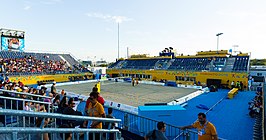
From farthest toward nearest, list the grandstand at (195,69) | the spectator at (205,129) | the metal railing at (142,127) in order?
1. the grandstand at (195,69)
2. the metal railing at (142,127)
3. the spectator at (205,129)

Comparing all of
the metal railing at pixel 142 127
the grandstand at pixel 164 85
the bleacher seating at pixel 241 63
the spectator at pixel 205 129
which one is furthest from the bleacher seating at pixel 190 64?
the spectator at pixel 205 129

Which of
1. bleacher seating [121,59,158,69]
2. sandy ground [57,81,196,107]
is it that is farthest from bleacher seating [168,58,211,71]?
sandy ground [57,81,196,107]

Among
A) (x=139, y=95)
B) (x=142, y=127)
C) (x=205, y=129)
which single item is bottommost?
(x=139, y=95)

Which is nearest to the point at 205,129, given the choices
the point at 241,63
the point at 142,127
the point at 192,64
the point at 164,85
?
the point at 142,127

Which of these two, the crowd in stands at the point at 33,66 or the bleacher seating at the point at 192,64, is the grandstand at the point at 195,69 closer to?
the bleacher seating at the point at 192,64

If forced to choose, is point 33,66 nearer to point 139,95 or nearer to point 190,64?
point 139,95

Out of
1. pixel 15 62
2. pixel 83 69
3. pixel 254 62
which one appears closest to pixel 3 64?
pixel 15 62

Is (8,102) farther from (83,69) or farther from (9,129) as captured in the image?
(83,69)

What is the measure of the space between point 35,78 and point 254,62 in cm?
7694

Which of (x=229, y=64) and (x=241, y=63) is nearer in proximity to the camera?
(x=241, y=63)

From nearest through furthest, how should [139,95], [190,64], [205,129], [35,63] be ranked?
[205,129]
[139,95]
[190,64]
[35,63]

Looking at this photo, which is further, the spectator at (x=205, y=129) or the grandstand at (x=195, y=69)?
the grandstand at (x=195, y=69)

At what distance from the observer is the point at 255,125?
444 inches

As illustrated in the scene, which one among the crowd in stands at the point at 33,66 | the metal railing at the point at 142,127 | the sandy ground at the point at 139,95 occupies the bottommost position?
the sandy ground at the point at 139,95
